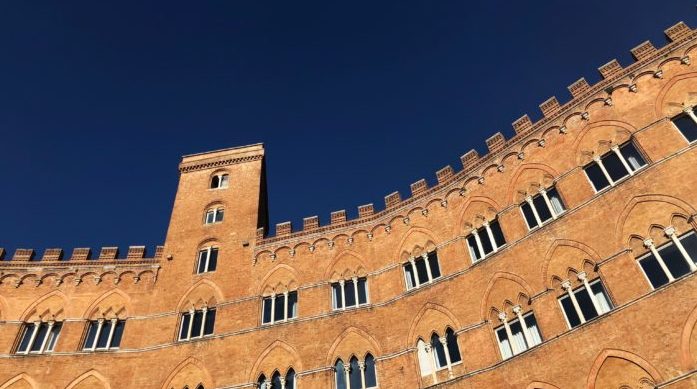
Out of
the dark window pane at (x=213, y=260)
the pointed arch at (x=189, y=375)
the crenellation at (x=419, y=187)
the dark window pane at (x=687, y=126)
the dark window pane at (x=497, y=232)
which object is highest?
the crenellation at (x=419, y=187)

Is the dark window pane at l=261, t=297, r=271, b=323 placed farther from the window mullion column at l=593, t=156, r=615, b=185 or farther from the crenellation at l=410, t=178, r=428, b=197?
the window mullion column at l=593, t=156, r=615, b=185

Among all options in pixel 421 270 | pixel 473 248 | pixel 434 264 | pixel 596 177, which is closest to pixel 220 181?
pixel 421 270

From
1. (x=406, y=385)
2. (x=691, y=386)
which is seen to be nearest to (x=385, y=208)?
(x=406, y=385)

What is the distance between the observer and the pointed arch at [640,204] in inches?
625

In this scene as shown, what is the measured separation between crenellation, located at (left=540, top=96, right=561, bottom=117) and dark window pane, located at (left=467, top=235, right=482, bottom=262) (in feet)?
20.5

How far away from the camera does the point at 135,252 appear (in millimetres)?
25859

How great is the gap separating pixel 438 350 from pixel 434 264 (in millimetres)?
3871

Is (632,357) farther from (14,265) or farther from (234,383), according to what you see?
(14,265)

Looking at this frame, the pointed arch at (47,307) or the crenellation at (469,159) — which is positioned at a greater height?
the crenellation at (469,159)

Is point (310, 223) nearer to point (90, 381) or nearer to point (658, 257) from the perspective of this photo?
point (90, 381)

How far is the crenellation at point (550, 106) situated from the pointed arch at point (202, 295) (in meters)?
16.9

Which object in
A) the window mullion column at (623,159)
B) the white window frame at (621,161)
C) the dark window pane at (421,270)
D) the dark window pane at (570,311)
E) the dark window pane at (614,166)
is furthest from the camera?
the dark window pane at (421,270)

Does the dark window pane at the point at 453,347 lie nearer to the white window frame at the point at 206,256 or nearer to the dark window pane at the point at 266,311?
the dark window pane at the point at 266,311

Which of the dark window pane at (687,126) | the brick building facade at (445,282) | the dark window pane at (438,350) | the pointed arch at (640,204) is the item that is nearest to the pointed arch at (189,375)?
the brick building facade at (445,282)
